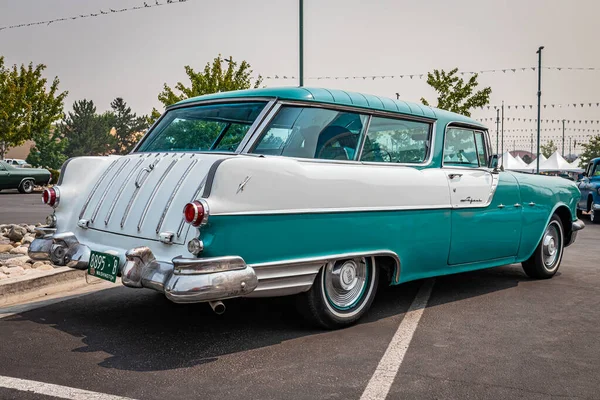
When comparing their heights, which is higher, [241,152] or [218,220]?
[241,152]

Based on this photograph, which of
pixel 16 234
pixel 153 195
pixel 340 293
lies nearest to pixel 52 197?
pixel 153 195

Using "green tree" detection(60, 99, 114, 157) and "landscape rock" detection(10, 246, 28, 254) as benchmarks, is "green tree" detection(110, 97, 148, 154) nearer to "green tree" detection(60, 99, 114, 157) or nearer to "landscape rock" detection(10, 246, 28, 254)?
"green tree" detection(60, 99, 114, 157)

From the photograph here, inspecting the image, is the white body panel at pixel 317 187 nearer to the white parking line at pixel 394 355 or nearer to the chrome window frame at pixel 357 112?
the chrome window frame at pixel 357 112

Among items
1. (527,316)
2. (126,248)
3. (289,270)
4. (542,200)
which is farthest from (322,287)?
(542,200)

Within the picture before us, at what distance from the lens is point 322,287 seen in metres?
4.55

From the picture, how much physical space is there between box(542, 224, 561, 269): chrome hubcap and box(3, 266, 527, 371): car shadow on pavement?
1.25 meters

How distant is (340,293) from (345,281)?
0.34 ft

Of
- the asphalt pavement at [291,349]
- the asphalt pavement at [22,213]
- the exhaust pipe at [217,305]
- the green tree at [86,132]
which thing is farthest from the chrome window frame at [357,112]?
the green tree at [86,132]

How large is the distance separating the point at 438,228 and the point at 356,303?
106 cm

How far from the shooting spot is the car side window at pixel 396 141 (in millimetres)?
5102

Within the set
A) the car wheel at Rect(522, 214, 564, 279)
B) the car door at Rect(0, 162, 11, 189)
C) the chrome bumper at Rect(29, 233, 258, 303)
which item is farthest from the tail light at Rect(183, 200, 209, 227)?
the car door at Rect(0, 162, 11, 189)

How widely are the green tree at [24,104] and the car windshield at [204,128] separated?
32.1m

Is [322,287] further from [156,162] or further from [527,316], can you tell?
[527,316]

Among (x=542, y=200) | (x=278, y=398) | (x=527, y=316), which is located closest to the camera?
(x=278, y=398)
